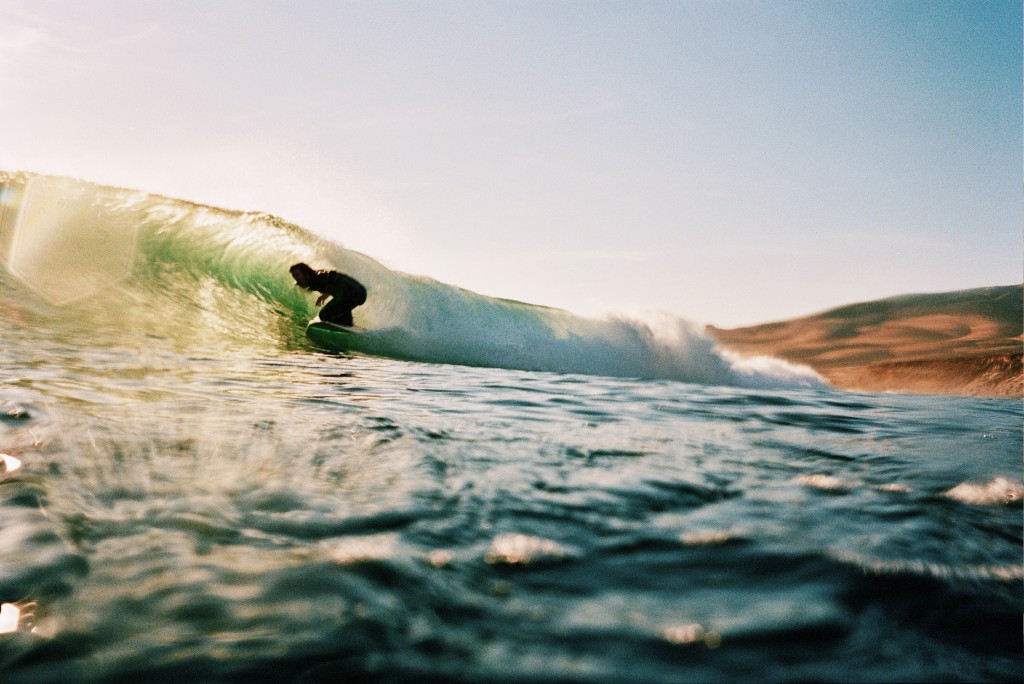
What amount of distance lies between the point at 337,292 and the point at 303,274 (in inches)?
24.6

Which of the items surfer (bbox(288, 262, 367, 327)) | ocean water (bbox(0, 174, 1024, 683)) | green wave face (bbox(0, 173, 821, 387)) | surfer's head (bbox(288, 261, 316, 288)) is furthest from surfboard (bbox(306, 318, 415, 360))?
ocean water (bbox(0, 174, 1024, 683))

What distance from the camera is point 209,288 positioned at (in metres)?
9.52

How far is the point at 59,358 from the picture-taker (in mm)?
5117

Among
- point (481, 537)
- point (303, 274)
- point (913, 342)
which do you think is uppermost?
point (913, 342)

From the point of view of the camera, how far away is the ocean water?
4.24ft

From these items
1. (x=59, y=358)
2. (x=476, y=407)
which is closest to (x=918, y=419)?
(x=476, y=407)

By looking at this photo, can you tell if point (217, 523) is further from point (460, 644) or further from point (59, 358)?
point (59, 358)

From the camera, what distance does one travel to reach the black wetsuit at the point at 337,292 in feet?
30.2

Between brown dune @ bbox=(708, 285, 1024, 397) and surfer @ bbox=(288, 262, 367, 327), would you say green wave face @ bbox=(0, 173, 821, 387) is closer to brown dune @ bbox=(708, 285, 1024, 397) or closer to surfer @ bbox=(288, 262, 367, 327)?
surfer @ bbox=(288, 262, 367, 327)

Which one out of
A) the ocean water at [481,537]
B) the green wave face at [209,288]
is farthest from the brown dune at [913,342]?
the ocean water at [481,537]

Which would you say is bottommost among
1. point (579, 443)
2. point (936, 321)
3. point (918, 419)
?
point (579, 443)

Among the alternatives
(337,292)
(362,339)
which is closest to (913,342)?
(362,339)

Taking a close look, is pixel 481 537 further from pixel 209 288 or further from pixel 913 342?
pixel 913 342

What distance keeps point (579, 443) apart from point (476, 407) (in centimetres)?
126
